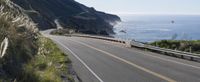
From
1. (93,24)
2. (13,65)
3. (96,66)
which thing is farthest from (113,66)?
(93,24)

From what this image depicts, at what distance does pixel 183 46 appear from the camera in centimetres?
4069

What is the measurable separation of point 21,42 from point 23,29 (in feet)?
6.48

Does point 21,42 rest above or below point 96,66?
above

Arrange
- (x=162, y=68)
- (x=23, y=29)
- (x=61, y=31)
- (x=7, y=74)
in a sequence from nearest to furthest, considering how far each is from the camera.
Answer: (x=7, y=74)
(x=23, y=29)
(x=162, y=68)
(x=61, y=31)

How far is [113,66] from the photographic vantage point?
82.8ft

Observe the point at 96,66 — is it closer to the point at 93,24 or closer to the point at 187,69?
the point at 187,69

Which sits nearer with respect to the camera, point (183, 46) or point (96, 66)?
point (96, 66)

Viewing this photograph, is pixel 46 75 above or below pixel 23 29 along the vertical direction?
below

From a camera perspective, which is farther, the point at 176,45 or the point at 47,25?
the point at 47,25

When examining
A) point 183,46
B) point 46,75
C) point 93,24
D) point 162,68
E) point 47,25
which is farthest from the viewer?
point 93,24

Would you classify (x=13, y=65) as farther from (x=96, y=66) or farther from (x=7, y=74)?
(x=96, y=66)

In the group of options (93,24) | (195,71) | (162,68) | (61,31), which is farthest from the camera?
(93,24)

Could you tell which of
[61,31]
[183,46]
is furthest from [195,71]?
[61,31]

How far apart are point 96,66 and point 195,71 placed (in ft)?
17.8
